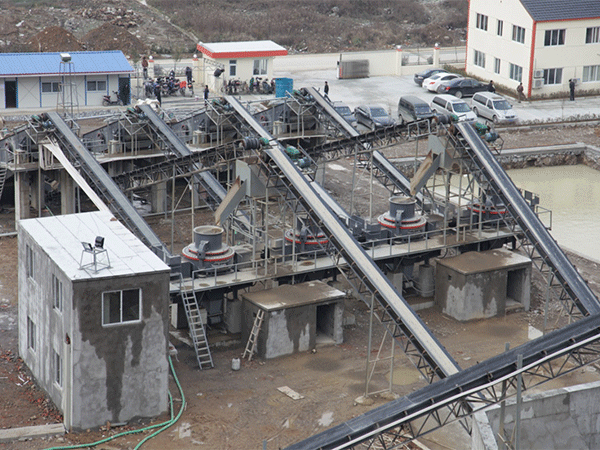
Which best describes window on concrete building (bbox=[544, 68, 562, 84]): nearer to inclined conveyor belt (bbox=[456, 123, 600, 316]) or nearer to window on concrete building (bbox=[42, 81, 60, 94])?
window on concrete building (bbox=[42, 81, 60, 94])

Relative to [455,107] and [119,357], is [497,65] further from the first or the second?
[119,357]

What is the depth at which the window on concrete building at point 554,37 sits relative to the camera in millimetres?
55938

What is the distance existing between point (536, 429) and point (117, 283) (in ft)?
30.7

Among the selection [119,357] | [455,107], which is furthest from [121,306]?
[455,107]

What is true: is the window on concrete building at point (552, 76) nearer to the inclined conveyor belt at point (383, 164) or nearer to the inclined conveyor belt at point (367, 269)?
the inclined conveyor belt at point (383, 164)

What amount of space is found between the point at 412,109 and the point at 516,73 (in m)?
11.3

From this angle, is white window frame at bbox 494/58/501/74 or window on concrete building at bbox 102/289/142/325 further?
white window frame at bbox 494/58/501/74

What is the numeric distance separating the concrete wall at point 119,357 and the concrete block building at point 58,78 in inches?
1065

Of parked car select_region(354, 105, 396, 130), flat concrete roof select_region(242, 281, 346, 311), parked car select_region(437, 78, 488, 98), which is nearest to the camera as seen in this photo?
flat concrete roof select_region(242, 281, 346, 311)

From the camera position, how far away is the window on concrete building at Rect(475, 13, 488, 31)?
59.7 meters

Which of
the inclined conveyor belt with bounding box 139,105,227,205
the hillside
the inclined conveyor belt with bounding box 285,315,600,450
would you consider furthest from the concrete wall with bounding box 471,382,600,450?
the hillside

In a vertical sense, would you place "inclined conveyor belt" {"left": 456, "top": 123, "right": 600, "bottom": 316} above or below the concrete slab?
above

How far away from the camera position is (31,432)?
72.6 ft

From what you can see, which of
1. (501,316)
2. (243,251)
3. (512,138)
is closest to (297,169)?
(243,251)
